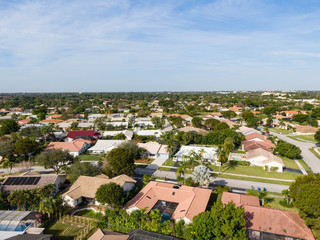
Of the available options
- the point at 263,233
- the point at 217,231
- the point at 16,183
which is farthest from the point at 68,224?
the point at 263,233

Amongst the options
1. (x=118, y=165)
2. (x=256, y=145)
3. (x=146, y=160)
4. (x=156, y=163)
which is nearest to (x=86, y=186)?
(x=118, y=165)

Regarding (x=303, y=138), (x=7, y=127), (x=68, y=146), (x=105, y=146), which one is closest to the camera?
Answer: (x=68, y=146)

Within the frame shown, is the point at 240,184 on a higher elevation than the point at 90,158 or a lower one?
lower

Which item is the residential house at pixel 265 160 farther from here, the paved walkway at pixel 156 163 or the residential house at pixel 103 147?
the residential house at pixel 103 147

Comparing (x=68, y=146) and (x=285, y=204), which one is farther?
(x=68, y=146)

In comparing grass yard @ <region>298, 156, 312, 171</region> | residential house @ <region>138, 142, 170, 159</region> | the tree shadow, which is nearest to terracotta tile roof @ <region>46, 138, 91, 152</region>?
residential house @ <region>138, 142, 170, 159</region>

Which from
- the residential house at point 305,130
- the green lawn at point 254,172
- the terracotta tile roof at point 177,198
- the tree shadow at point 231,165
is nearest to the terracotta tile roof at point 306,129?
the residential house at point 305,130

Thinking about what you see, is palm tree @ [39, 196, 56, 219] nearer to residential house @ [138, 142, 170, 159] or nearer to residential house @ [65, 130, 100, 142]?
residential house @ [138, 142, 170, 159]

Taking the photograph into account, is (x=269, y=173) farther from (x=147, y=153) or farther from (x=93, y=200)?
(x=93, y=200)

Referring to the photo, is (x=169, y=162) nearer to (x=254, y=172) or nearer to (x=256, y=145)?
(x=254, y=172)
